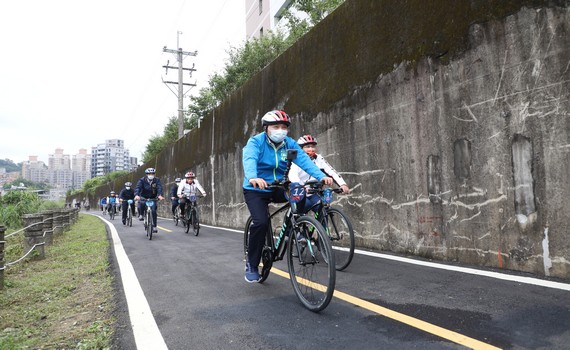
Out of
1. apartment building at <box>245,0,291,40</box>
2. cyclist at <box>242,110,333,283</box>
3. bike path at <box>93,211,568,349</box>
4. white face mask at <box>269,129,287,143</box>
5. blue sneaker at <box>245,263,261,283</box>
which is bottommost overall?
bike path at <box>93,211,568,349</box>

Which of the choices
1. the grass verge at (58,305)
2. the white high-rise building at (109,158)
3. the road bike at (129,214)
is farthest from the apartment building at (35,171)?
the grass verge at (58,305)

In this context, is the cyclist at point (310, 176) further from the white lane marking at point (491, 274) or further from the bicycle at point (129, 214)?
the bicycle at point (129, 214)

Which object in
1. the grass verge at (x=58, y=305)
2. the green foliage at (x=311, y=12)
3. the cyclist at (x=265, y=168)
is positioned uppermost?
the green foliage at (x=311, y=12)

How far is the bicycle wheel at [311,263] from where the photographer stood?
318 centimetres

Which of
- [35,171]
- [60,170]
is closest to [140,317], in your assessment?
[35,171]

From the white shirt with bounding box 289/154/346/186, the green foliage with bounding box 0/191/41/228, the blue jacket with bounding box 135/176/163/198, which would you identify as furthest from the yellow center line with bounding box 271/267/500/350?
the green foliage with bounding box 0/191/41/228

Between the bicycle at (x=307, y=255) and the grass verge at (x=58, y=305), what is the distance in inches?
66.8

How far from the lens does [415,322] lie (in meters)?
2.94

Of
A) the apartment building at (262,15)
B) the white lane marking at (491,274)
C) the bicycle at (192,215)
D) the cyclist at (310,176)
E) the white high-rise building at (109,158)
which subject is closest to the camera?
the white lane marking at (491,274)

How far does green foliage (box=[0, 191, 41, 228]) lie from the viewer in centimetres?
1722

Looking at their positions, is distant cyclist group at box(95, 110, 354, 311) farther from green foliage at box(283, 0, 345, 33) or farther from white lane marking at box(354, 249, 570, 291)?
green foliage at box(283, 0, 345, 33)

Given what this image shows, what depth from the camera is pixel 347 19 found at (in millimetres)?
7820

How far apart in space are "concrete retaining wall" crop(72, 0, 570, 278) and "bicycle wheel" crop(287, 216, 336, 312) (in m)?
2.61

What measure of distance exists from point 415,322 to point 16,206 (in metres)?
21.6
